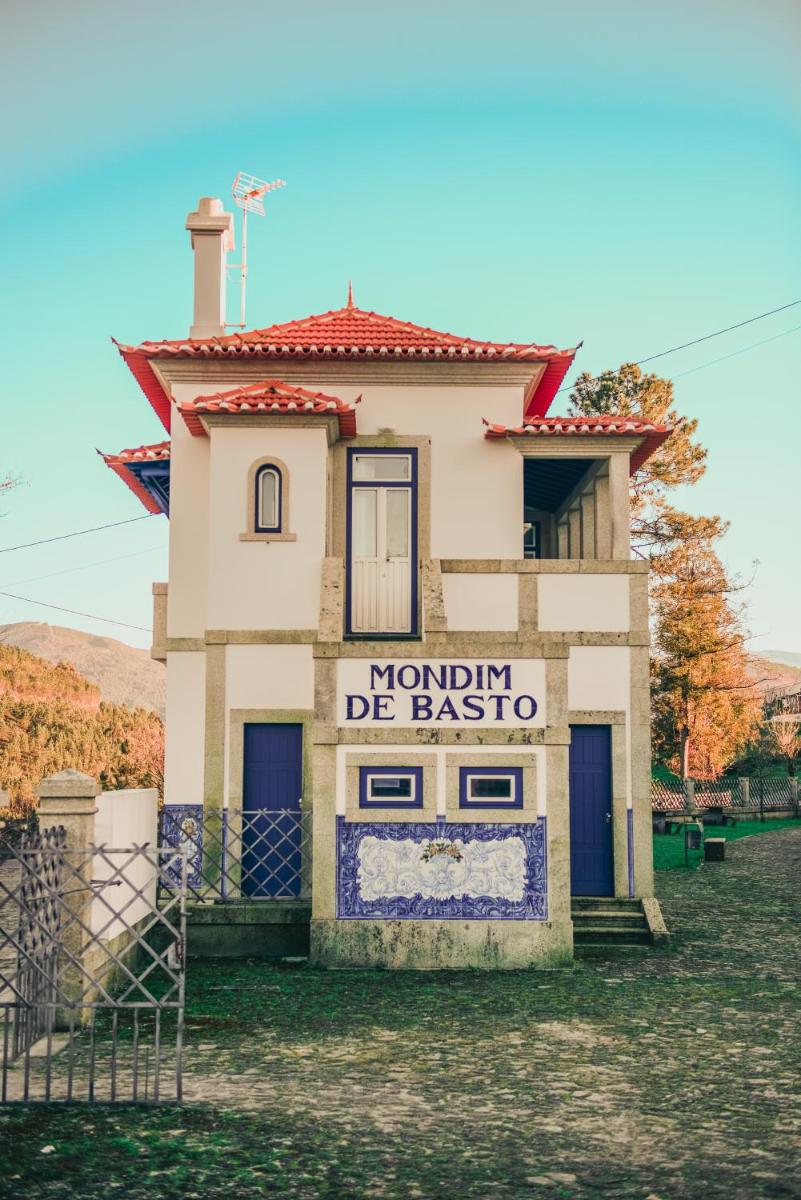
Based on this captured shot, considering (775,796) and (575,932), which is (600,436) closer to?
(575,932)

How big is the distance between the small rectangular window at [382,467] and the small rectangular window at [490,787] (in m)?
5.56

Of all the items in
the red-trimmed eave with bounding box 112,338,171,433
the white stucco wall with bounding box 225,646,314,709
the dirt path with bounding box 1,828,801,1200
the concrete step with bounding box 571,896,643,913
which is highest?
the red-trimmed eave with bounding box 112,338,171,433

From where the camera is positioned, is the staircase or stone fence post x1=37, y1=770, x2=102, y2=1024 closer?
stone fence post x1=37, y1=770, x2=102, y2=1024

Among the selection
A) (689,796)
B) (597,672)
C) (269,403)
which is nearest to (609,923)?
(597,672)

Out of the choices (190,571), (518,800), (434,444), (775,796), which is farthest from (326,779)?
Answer: (775,796)

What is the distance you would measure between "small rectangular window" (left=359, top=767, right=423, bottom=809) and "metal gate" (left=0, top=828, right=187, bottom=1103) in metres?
2.91

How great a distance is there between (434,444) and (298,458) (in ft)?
7.60

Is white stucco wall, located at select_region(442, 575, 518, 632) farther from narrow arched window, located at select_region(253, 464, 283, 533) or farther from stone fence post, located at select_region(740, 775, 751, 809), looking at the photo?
stone fence post, located at select_region(740, 775, 751, 809)

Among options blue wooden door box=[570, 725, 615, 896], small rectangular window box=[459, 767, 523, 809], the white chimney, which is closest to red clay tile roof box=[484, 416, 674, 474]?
blue wooden door box=[570, 725, 615, 896]

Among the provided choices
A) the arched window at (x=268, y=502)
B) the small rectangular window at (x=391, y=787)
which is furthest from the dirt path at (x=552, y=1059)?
the arched window at (x=268, y=502)

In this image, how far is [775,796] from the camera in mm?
38188

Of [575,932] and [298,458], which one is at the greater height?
[298,458]

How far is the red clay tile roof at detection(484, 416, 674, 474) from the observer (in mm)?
16922

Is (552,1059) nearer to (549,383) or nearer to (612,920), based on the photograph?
(612,920)
